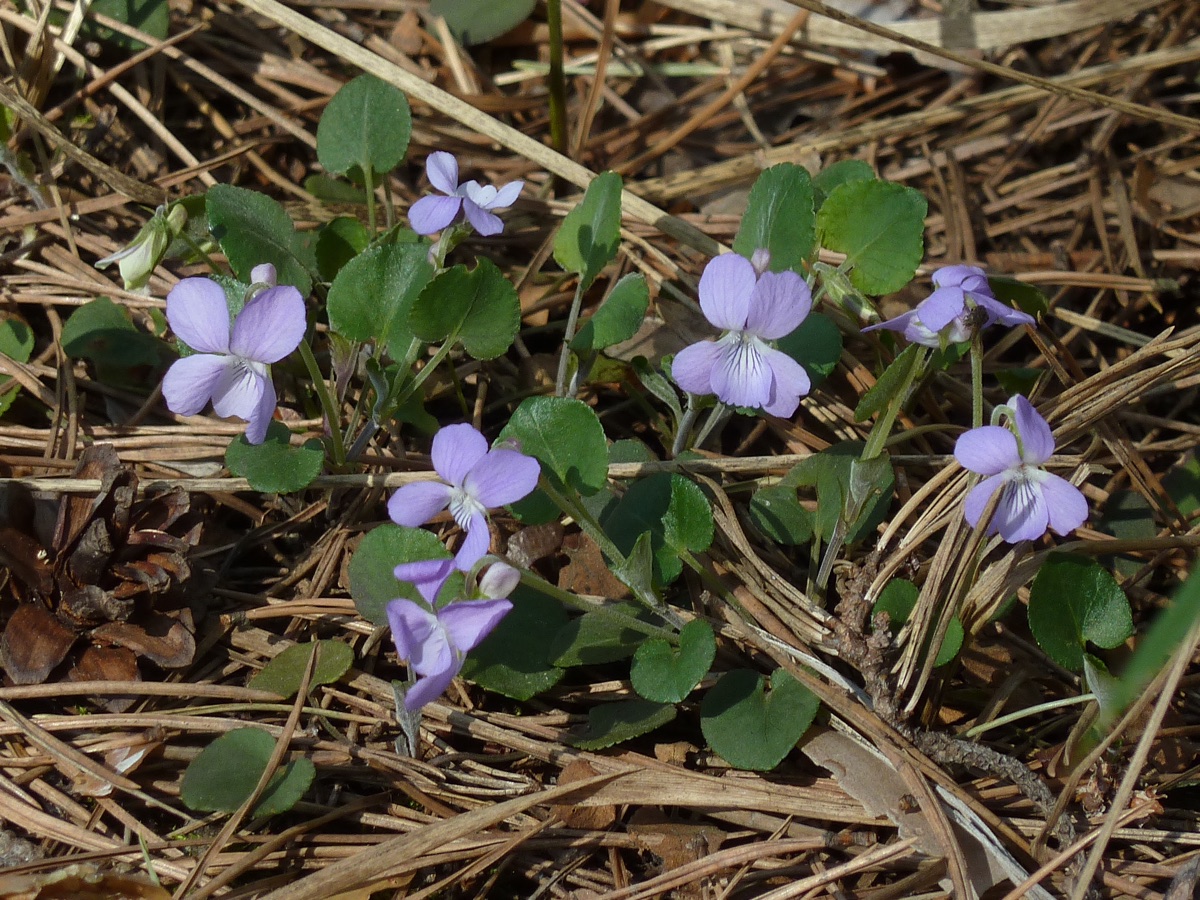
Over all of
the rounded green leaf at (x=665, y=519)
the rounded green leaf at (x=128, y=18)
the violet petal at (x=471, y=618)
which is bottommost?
the rounded green leaf at (x=665, y=519)

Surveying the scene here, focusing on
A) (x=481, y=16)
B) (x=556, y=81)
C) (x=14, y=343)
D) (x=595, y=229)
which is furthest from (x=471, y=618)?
(x=481, y=16)

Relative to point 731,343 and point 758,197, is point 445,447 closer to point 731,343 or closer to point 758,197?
point 731,343

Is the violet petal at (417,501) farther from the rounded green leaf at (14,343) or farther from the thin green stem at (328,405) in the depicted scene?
the rounded green leaf at (14,343)

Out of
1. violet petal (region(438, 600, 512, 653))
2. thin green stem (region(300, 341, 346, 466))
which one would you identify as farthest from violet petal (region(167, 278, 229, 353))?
violet petal (region(438, 600, 512, 653))

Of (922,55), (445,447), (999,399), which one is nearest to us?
(445,447)

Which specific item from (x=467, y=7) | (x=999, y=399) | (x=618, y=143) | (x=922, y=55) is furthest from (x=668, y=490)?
(x=922, y=55)

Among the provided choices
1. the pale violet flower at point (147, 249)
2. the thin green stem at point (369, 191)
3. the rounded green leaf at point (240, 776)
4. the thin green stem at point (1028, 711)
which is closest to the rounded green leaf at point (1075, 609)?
the thin green stem at point (1028, 711)
